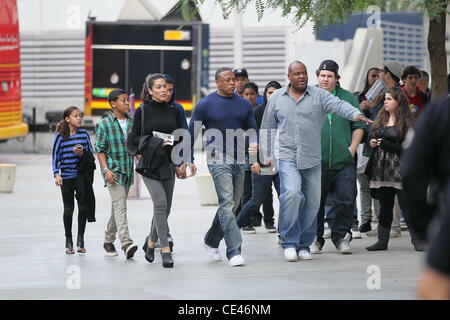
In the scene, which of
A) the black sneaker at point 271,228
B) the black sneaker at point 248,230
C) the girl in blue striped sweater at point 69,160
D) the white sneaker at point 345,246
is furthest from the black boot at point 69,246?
the black sneaker at point 271,228

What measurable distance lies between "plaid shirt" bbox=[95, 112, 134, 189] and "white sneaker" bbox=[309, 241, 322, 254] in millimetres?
1921

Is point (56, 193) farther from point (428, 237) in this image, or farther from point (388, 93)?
point (428, 237)

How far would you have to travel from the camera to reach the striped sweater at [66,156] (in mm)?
11602

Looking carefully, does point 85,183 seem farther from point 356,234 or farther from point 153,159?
point 356,234

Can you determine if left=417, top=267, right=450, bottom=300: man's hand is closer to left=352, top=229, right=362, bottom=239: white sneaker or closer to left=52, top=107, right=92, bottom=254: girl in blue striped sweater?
left=52, top=107, right=92, bottom=254: girl in blue striped sweater

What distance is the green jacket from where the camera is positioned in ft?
37.7

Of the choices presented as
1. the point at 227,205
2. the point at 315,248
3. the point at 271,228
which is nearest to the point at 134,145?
the point at 227,205

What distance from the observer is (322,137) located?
1155cm

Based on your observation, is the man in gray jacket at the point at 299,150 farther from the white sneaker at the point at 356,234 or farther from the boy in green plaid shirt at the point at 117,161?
the white sneaker at the point at 356,234

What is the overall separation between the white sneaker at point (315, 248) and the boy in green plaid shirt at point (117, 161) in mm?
1799

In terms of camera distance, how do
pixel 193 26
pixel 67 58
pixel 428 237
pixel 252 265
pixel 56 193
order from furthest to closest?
pixel 67 58, pixel 193 26, pixel 56 193, pixel 252 265, pixel 428 237

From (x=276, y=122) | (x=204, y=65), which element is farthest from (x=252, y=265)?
(x=204, y=65)

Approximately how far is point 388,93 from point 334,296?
328cm

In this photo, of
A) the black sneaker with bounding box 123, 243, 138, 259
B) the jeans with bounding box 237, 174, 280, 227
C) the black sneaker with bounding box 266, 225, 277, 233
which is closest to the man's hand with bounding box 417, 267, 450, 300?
the black sneaker with bounding box 123, 243, 138, 259
